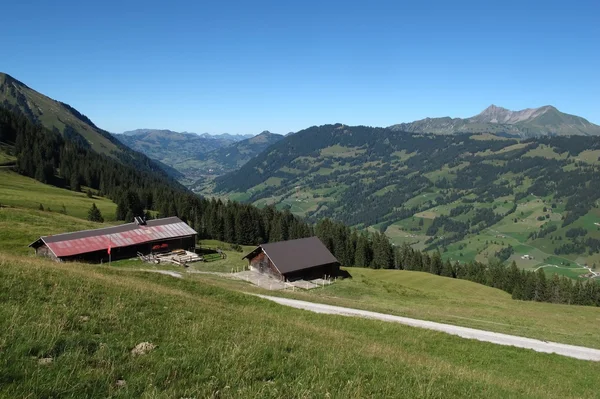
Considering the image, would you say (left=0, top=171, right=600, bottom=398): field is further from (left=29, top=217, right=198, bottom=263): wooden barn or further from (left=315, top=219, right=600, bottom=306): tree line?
(left=315, top=219, right=600, bottom=306): tree line

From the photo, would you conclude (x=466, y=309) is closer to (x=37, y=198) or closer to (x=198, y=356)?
(x=198, y=356)

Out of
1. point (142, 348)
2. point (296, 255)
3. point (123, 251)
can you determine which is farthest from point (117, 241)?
point (142, 348)

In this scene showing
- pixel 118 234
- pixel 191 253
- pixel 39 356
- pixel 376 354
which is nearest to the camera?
pixel 39 356

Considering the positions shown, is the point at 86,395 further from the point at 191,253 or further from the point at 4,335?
the point at 191,253

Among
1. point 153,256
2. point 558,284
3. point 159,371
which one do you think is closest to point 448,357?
point 159,371

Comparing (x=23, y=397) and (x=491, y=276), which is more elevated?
(x=23, y=397)

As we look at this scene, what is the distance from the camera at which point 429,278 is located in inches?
3366

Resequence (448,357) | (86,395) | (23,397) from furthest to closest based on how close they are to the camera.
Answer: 1. (448,357)
2. (86,395)
3. (23,397)

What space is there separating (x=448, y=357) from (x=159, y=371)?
18714mm

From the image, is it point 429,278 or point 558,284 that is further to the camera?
point 558,284

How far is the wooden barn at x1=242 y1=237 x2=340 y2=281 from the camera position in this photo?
69562 millimetres

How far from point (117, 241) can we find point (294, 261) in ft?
106

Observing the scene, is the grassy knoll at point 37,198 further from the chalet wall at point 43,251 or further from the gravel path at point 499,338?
the gravel path at point 499,338

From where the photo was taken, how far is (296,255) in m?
72.9
